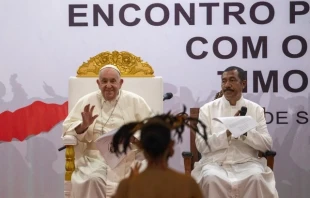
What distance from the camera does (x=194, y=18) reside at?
782 centimetres

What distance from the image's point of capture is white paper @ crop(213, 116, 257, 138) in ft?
19.8

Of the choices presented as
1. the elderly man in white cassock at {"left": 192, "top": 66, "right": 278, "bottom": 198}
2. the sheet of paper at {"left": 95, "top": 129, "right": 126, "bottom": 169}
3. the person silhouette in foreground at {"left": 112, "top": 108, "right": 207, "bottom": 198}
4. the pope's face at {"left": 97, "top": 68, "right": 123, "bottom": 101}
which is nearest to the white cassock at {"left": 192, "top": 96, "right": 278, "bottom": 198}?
the elderly man in white cassock at {"left": 192, "top": 66, "right": 278, "bottom": 198}

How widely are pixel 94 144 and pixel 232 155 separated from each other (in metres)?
1.34

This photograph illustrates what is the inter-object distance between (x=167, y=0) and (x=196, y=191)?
466 cm

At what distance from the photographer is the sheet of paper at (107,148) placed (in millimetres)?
6043

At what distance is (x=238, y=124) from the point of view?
6.11 metres

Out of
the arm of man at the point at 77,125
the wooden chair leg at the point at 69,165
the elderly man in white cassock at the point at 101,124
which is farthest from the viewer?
the arm of man at the point at 77,125

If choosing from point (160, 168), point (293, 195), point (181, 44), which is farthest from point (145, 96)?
point (160, 168)

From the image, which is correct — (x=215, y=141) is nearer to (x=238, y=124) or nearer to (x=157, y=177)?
(x=238, y=124)

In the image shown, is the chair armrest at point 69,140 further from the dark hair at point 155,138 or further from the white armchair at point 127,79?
the dark hair at point 155,138

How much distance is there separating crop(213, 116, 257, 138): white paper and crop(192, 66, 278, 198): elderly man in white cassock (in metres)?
0.21

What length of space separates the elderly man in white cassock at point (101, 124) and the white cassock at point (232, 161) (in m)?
0.62

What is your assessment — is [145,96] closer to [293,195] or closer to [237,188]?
[237,188]

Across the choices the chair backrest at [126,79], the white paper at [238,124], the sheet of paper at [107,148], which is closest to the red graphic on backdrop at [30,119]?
the chair backrest at [126,79]
